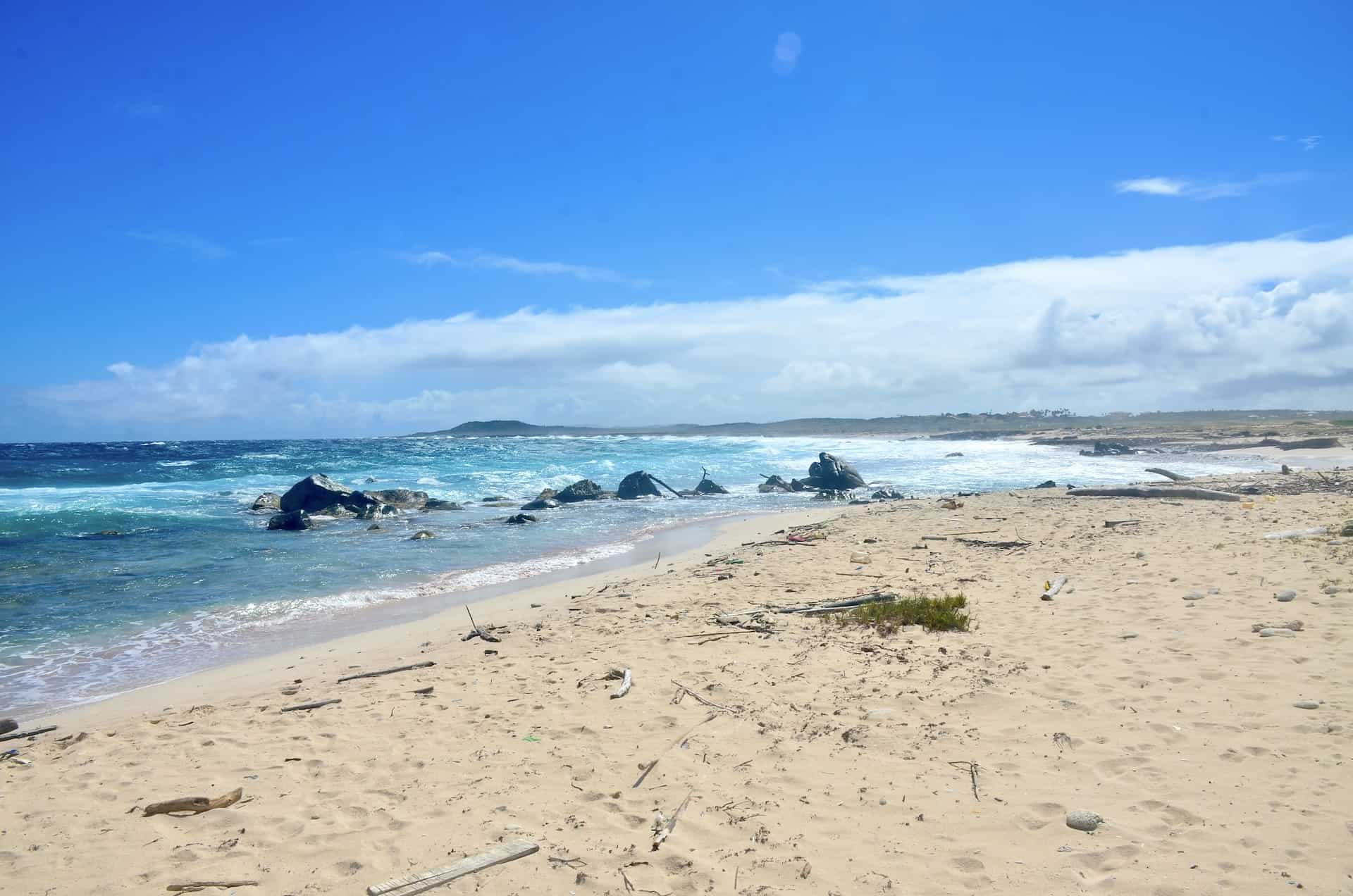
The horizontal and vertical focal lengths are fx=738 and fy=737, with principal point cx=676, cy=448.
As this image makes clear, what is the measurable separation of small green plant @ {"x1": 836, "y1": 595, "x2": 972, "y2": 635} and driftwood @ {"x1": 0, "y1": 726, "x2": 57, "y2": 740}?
718 cm

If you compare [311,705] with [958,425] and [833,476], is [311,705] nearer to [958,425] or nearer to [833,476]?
[833,476]

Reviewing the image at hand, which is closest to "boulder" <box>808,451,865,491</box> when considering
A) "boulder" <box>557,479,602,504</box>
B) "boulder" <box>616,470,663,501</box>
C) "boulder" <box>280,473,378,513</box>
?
"boulder" <box>616,470,663,501</box>

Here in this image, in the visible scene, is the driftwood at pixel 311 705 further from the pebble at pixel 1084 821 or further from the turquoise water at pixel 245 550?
the pebble at pixel 1084 821

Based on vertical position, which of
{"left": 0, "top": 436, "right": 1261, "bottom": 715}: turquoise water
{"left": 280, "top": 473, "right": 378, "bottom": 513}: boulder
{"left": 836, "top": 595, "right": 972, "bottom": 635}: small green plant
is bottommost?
{"left": 0, "top": 436, "right": 1261, "bottom": 715}: turquoise water

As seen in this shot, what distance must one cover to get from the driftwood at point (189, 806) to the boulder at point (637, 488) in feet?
73.4

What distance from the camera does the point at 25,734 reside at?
6113mm

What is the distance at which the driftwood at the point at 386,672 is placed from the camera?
7.11 meters

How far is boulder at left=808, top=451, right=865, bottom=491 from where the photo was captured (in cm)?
2712

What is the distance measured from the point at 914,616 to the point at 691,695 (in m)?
2.74

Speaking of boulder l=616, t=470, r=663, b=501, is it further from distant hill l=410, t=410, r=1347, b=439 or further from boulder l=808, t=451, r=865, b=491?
distant hill l=410, t=410, r=1347, b=439

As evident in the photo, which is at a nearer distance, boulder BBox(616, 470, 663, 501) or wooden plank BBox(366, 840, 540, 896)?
wooden plank BBox(366, 840, 540, 896)

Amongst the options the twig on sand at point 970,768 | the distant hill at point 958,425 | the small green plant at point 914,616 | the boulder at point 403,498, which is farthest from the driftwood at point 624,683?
the distant hill at point 958,425

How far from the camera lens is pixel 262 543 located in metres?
17.0

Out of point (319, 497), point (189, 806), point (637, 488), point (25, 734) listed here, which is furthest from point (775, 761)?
point (637, 488)
